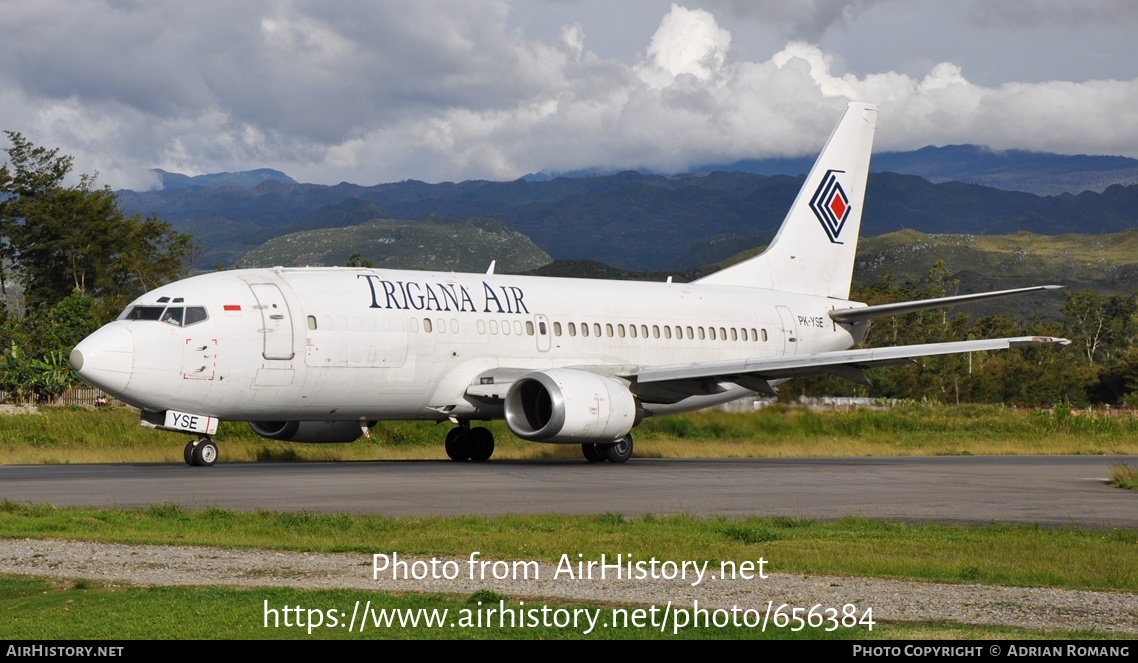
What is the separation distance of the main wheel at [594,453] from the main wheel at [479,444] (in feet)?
6.77

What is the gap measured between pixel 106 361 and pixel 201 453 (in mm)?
2611

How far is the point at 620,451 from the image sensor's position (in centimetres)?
2800

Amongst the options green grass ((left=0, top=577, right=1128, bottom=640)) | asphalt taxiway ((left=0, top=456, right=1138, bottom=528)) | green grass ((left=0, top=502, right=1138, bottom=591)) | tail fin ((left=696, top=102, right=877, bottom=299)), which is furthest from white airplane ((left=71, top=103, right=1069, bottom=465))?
green grass ((left=0, top=577, right=1128, bottom=640))

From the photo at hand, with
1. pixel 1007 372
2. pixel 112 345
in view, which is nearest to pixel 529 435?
pixel 112 345

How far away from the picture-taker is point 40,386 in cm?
5284

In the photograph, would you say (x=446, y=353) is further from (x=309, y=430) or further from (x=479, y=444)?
(x=309, y=430)

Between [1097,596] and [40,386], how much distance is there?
48972mm

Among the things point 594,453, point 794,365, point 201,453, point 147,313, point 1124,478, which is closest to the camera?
point 1124,478

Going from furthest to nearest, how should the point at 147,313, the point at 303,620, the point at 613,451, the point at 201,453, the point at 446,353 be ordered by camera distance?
the point at 613,451 < the point at 446,353 < the point at 201,453 < the point at 147,313 < the point at 303,620

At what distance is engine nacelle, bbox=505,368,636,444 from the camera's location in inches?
1004

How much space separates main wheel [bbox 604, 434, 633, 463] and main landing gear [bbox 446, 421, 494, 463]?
103 inches

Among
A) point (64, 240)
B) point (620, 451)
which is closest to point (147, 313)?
point (620, 451)

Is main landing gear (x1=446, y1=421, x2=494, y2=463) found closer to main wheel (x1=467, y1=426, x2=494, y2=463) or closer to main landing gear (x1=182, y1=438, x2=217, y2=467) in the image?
main wheel (x1=467, y1=426, x2=494, y2=463)
